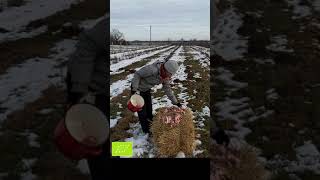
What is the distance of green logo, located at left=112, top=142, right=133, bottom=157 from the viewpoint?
3.88 m

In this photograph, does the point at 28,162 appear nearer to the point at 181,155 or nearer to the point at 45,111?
the point at 45,111

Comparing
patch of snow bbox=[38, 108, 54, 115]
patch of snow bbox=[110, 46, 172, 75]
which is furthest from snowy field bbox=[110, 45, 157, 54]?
patch of snow bbox=[38, 108, 54, 115]

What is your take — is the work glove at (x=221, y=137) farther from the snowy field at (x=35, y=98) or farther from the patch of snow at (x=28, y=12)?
the patch of snow at (x=28, y=12)

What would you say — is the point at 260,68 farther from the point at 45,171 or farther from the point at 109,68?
the point at 45,171

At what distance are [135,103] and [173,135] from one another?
46 cm

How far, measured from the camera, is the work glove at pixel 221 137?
3646mm

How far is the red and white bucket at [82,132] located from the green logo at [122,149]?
8.6 inches

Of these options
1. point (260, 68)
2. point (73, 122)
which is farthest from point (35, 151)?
point (260, 68)

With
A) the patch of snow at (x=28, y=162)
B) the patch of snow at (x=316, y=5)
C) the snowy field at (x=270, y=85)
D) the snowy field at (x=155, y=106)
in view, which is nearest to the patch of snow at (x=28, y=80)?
the patch of snow at (x=28, y=162)

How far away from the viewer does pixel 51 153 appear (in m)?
3.66

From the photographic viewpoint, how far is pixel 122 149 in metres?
3.93

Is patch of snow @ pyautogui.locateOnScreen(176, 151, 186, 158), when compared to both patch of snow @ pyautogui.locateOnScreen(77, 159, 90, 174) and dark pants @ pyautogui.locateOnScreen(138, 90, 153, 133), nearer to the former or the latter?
dark pants @ pyautogui.locateOnScreen(138, 90, 153, 133)

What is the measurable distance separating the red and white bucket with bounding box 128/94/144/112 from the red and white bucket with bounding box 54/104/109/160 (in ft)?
2.29

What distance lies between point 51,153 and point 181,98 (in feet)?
4.75
